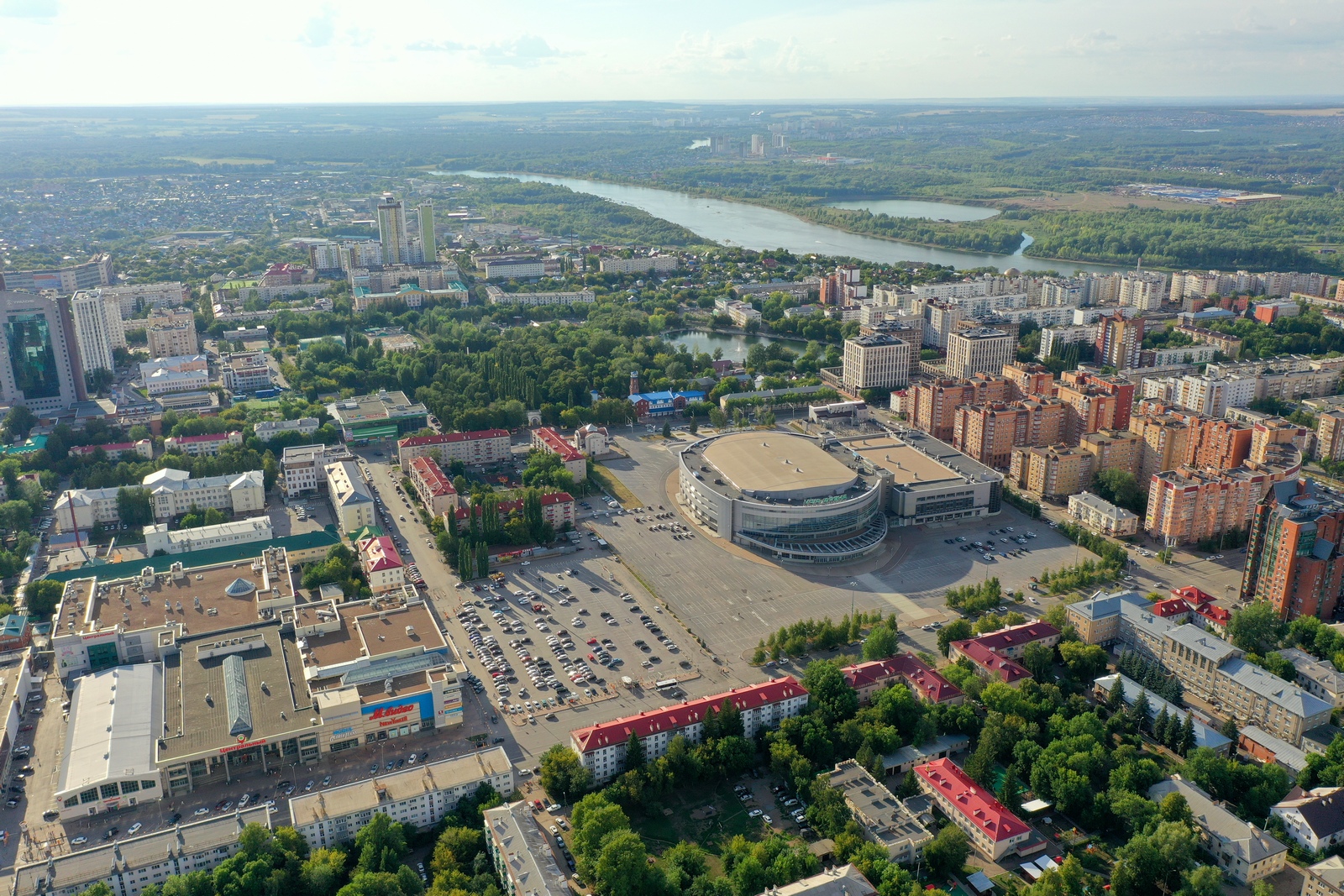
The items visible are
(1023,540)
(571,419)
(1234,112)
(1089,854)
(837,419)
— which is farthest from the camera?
(1234,112)

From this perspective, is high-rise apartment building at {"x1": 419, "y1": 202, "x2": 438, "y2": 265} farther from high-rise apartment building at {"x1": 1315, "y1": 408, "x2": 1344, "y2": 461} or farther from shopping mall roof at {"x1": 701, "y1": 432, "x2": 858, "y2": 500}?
high-rise apartment building at {"x1": 1315, "y1": 408, "x2": 1344, "y2": 461}

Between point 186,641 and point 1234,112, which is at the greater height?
point 1234,112

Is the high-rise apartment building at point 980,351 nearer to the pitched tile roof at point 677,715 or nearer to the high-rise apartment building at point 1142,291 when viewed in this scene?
the high-rise apartment building at point 1142,291

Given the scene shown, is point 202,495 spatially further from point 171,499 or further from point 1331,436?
point 1331,436

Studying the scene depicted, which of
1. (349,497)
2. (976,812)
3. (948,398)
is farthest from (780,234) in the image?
(976,812)

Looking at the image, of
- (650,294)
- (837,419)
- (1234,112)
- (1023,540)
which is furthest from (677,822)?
(1234,112)

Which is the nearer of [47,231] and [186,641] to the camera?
[186,641]

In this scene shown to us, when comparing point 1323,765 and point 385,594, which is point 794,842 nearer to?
point 1323,765
